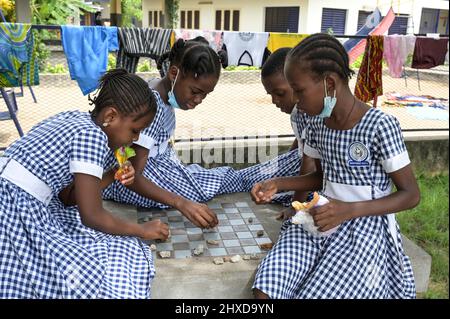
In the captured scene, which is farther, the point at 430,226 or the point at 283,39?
the point at 283,39

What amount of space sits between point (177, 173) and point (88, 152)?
1249 mm

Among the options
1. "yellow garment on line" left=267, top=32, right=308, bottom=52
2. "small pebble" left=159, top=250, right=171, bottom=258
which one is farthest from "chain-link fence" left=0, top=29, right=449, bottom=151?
"small pebble" left=159, top=250, right=171, bottom=258

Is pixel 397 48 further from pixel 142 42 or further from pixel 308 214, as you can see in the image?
pixel 308 214

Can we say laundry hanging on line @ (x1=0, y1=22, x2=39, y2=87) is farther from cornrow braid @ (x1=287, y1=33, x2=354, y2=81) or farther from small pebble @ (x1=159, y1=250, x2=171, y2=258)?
cornrow braid @ (x1=287, y1=33, x2=354, y2=81)

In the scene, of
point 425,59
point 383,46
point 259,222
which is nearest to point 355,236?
point 259,222

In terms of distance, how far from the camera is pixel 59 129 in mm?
1903

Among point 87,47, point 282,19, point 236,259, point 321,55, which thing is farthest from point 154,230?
point 282,19

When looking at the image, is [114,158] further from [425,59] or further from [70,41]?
[425,59]

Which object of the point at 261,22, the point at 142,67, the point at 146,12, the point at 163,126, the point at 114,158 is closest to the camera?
the point at 114,158

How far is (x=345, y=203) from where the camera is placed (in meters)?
1.88

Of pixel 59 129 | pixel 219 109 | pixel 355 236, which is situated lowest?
pixel 219 109

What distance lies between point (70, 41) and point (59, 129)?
5.89 ft

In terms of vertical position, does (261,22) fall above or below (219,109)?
above

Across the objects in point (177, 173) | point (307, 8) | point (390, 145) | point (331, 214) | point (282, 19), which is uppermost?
point (307, 8)
